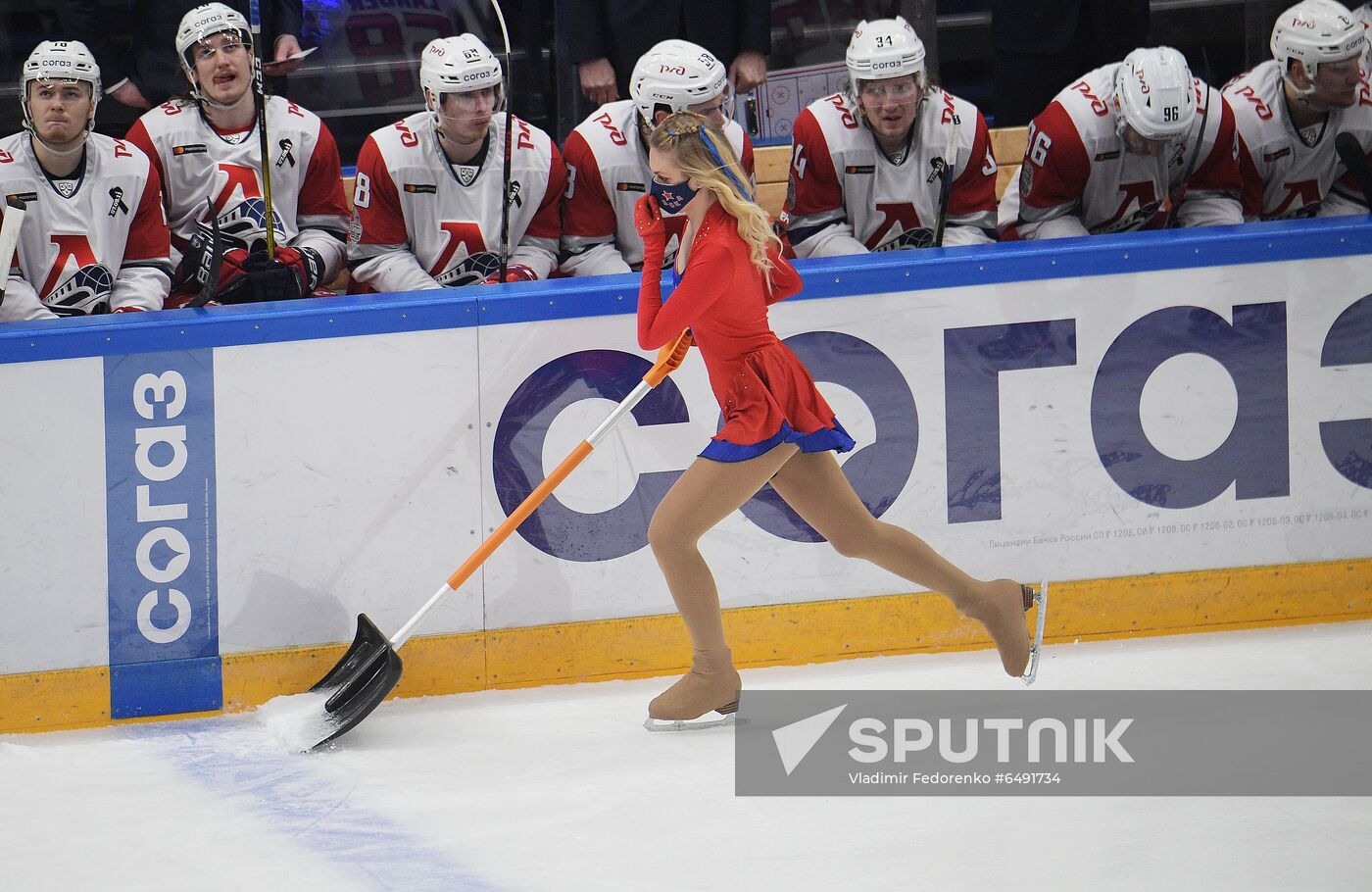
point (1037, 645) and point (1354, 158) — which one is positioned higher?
point (1354, 158)

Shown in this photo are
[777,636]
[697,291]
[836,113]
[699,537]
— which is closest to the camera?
[697,291]

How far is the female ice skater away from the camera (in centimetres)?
335

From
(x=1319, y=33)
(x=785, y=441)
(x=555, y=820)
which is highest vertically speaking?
(x=1319, y=33)

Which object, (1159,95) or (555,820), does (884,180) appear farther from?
(555,820)

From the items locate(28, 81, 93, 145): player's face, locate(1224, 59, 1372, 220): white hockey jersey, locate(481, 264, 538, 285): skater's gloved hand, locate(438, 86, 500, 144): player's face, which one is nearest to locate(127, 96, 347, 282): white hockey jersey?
locate(28, 81, 93, 145): player's face

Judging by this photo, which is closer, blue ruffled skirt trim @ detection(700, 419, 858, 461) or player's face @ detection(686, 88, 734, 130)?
blue ruffled skirt trim @ detection(700, 419, 858, 461)

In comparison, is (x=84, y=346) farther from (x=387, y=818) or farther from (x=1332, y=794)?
(x=1332, y=794)

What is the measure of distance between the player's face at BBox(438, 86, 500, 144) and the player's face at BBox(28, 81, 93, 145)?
969 mm

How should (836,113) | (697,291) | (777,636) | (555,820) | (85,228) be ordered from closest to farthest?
(555,820) < (697,291) < (777,636) < (85,228) < (836,113)

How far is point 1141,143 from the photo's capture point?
474 centimetres

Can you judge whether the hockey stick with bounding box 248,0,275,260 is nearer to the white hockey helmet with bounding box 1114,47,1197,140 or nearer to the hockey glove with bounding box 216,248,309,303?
the hockey glove with bounding box 216,248,309,303

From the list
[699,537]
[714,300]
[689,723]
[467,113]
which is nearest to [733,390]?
[714,300]

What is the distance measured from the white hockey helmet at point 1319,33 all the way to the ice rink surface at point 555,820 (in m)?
1.91

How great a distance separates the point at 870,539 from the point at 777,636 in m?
0.65
